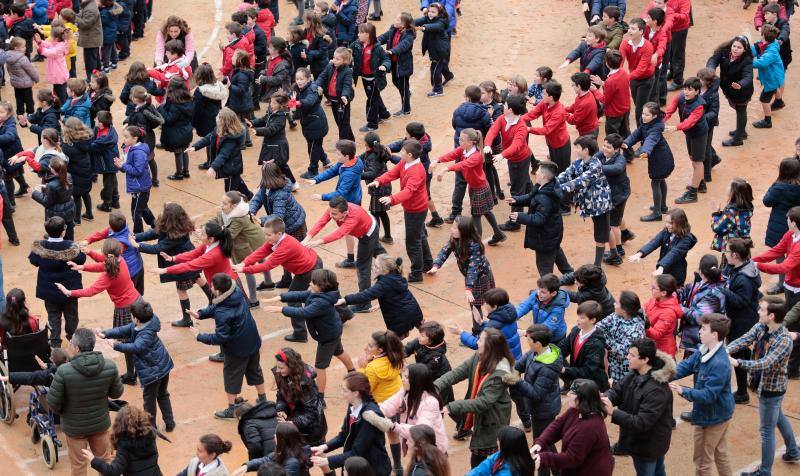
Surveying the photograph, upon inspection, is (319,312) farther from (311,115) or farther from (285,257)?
(311,115)

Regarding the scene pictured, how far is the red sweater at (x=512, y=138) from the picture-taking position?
16984 millimetres

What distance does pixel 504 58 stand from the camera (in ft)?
77.2

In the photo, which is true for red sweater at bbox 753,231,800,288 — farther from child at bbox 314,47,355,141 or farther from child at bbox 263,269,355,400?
child at bbox 314,47,355,141

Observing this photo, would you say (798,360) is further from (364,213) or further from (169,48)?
(169,48)

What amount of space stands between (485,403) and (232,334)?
310cm

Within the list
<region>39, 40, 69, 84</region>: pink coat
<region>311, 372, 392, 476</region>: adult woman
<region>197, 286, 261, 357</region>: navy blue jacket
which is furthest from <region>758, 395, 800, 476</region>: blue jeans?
<region>39, 40, 69, 84</region>: pink coat

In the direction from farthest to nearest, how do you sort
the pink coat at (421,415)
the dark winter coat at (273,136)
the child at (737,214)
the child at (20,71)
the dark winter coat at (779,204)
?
the child at (20,71) → the dark winter coat at (273,136) → the dark winter coat at (779,204) → the child at (737,214) → the pink coat at (421,415)

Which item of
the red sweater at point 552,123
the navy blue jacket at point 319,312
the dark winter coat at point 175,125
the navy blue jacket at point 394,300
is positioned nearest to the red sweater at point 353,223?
the navy blue jacket at point 394,300

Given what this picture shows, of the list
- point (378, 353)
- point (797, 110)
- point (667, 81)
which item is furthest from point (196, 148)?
point (797, 110)

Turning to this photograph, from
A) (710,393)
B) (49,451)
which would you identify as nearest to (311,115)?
(49,451)

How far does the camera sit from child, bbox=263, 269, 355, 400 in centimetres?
1308

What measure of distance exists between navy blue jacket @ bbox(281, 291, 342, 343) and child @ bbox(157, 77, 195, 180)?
6119 mm

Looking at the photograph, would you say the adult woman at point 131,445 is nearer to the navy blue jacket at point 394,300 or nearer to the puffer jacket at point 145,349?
the puffer jacket at point 145,349

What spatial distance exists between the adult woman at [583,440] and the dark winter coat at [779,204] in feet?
18.1
